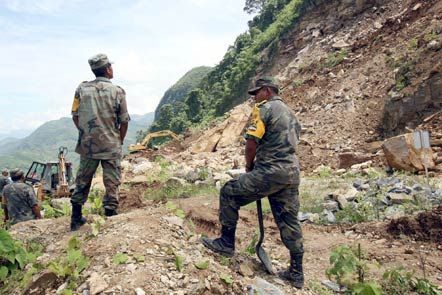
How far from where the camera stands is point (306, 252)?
5.58 m

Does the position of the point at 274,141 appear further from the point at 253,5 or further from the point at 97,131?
the point at 253,5

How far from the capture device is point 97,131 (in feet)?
15.6

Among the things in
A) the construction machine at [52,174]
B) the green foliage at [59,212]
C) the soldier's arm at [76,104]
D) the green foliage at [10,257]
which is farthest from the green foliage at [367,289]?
the construction machine at [52,174]

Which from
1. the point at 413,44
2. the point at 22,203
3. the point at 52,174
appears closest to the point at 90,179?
the point at 22,203

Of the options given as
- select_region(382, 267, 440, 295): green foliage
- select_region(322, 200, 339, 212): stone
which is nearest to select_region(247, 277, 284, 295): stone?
select_region(382, 267, 440, 295): green foliage

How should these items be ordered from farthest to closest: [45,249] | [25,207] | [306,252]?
1. [25,207]
2. [306,252]
3. [45,249]

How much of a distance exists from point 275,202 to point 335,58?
14964 millimetres

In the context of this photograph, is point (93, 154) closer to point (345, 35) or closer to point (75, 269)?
point (75, 269)

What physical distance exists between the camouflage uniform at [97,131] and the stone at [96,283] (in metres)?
1.40

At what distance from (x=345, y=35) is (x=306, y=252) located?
1565 centimetres

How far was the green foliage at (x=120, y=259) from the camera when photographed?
12.0ft

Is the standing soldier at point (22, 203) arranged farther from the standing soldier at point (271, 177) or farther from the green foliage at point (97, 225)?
the standing soldier at point (271, 177)

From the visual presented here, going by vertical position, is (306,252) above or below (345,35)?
below

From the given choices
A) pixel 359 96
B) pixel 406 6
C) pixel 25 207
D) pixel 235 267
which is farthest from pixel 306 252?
pixel 406 6
